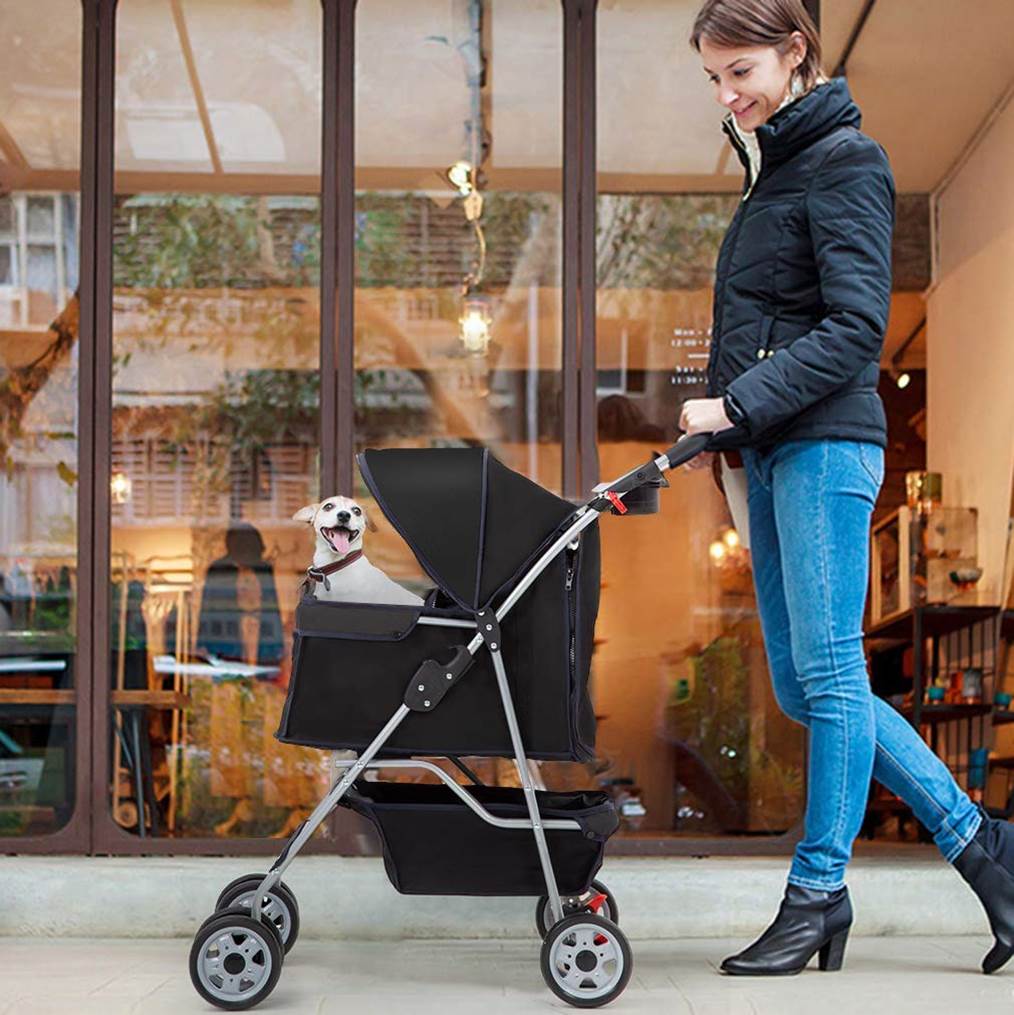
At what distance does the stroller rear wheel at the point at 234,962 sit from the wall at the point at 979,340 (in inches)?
179

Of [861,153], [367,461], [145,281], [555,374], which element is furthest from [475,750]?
[145,281]

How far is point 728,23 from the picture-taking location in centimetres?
271

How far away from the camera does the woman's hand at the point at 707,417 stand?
2.68 metres

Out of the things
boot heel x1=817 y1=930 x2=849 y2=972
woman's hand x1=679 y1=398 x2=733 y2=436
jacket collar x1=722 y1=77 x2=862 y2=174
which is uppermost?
jacket collar x1=722 y1=77 x2=862 y2=174

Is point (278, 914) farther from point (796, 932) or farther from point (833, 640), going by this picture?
point (833, 640)

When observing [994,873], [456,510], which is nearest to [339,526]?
[456,510]

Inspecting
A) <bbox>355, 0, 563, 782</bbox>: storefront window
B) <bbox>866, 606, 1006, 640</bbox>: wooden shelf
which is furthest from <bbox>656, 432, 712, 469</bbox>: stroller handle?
<bbox>866, 606, 1006, 640</bbox>: wooden shelf

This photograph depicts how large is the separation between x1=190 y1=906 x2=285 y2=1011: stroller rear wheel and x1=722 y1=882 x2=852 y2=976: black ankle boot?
0.80 meters

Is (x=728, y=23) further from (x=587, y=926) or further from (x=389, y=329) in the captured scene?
(x=389, y=329)

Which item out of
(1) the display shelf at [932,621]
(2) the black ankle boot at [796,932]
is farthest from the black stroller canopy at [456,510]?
(1) the display shelf at [932,621]

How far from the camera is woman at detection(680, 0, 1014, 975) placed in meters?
2.68

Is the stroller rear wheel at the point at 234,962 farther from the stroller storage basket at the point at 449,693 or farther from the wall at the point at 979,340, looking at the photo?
the wall at the point at 979,340

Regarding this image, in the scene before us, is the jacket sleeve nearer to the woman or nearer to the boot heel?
the woman

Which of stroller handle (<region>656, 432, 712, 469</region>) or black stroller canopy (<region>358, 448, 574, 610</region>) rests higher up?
stroller handle (<region>656, 432, 712, 469</region>)
